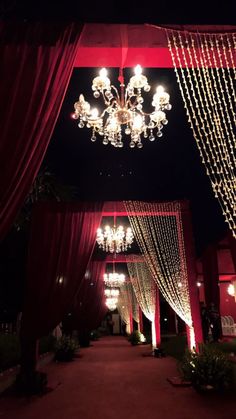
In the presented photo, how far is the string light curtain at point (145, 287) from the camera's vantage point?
1260cm

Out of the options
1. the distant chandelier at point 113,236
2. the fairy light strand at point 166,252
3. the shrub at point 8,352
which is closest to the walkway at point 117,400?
the shrub at point 8,352

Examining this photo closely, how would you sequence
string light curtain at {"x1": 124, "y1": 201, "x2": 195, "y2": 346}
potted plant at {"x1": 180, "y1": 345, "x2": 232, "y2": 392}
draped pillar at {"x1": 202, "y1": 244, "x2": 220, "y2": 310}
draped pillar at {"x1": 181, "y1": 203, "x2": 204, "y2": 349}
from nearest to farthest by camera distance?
potted plant at {"x1": 180, "y1": 345, "x2": 232, "y2": 392} → draped pillar at {"x1": 181, "y1": 203, "x2": 204, "y2": 349} → string light curtain at {"x1": 124, "y1": 201, "x2": 195, "y2": 346} → draped pillar at {"x1": 202, "y1": 244, "x2": 220, "y2": 310}

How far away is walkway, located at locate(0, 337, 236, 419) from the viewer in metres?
5.13

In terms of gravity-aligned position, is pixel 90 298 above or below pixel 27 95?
below

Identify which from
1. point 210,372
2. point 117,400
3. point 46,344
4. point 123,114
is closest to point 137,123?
point 123,114

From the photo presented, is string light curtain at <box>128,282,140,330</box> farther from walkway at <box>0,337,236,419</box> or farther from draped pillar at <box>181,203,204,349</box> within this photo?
draped pillar at <box>181,203,204,349</box>

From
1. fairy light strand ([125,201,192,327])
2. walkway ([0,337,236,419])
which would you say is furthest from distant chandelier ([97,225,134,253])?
walkway ([0,337,236,419])

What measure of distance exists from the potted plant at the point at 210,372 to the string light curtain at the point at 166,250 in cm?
108

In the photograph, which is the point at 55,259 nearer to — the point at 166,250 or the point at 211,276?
the point at 166,250

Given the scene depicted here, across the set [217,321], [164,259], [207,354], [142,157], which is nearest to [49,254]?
[164,259]

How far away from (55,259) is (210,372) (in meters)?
3.14

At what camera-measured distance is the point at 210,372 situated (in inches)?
235

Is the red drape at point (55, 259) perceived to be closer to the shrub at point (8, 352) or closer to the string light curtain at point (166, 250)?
the string light curtain at point (166, 250)

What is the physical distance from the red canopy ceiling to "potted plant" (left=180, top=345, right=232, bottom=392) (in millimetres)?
4606
